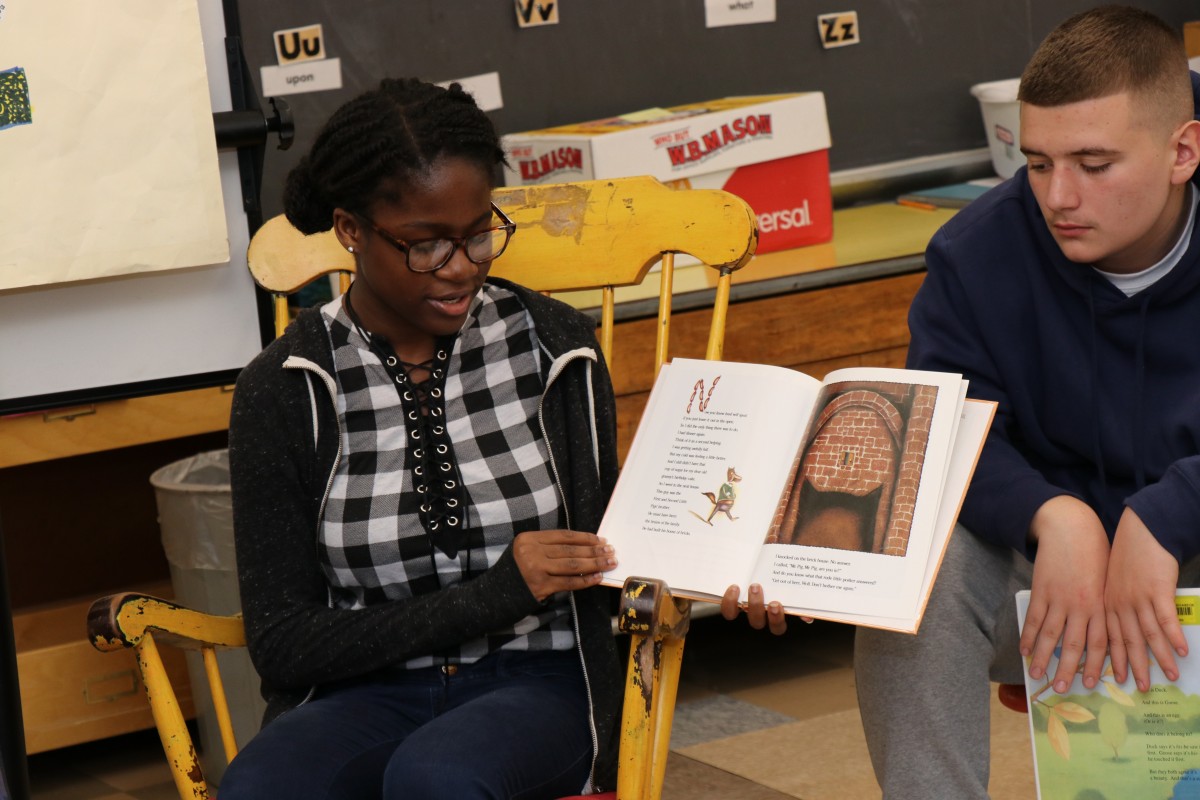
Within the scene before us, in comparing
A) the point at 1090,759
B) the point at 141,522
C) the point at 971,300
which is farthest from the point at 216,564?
the point at 1090,759

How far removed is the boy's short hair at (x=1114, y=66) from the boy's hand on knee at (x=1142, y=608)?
0.40m

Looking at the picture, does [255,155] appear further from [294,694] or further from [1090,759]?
[1090,759]

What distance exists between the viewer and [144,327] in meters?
1.62

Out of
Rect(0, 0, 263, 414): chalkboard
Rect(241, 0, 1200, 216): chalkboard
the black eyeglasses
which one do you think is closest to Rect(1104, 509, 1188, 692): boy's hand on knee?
the black eyeglasses

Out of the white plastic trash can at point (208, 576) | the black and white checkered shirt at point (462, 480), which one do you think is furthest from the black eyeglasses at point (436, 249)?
the white plastic trash can at point (208, 576)

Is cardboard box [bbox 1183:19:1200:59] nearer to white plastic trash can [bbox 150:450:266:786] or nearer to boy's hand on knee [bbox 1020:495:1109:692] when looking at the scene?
boy's hand on knee [bbox 1020:495:1109:692]

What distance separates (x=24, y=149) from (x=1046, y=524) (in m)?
1.11

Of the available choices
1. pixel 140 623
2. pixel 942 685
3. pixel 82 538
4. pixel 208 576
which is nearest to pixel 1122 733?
pixel 942 685

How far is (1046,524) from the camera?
1.29m

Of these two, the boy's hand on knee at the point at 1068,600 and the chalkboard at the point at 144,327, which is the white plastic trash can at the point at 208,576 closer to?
the chalkboard at the point at 144,327

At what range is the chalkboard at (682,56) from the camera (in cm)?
248

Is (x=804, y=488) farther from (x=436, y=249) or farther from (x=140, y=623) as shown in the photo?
(x=140, y=623)

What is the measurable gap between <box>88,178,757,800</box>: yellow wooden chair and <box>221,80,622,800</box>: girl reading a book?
0.23ft

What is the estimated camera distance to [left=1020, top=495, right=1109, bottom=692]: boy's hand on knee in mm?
1235
